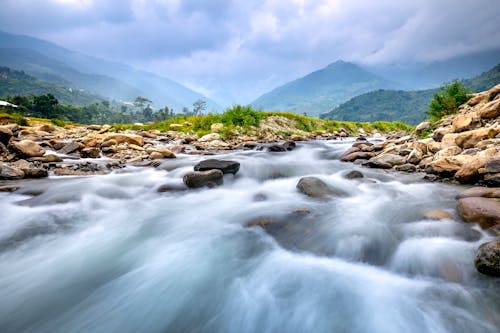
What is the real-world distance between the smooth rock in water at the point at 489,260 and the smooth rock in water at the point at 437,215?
1.46 metres

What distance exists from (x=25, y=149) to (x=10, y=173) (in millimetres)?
2385

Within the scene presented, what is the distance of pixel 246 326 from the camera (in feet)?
7.98

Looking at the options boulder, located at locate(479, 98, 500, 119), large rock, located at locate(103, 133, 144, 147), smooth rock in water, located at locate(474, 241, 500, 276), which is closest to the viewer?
smooth rock in water, located at locate(474, 241, 500, 276)

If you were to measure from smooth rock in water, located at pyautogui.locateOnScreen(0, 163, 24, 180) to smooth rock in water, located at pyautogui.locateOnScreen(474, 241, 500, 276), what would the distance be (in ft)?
32.4

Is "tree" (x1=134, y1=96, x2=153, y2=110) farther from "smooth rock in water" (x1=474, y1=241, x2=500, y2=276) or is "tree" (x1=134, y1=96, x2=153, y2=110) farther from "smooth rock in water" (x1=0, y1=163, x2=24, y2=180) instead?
"smooth rock in water" (x1=474, y1=241, x2=500, y2=276)

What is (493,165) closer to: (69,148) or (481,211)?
(481,211)

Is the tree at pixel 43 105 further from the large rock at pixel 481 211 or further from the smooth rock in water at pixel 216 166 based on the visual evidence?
the large rock at pixel 481 211

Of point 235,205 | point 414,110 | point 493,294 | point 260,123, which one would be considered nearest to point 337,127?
point 260,123

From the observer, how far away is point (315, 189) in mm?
6012

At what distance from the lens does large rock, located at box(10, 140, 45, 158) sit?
856 centimetres

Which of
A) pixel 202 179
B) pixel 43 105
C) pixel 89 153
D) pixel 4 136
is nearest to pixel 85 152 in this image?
pixel 89 153

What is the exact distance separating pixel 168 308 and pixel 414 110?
17875 cm

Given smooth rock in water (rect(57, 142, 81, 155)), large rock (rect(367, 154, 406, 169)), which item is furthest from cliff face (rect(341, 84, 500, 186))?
smooth rock in water (rect(57, 142, 81, 155))

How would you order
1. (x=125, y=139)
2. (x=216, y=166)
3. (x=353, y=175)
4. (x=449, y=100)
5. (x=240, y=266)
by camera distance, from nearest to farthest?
(x=240, y=266)
(x=353, y=175)
(x=216, y=166)
(x=449, y=100)
(x=125, y=139)
